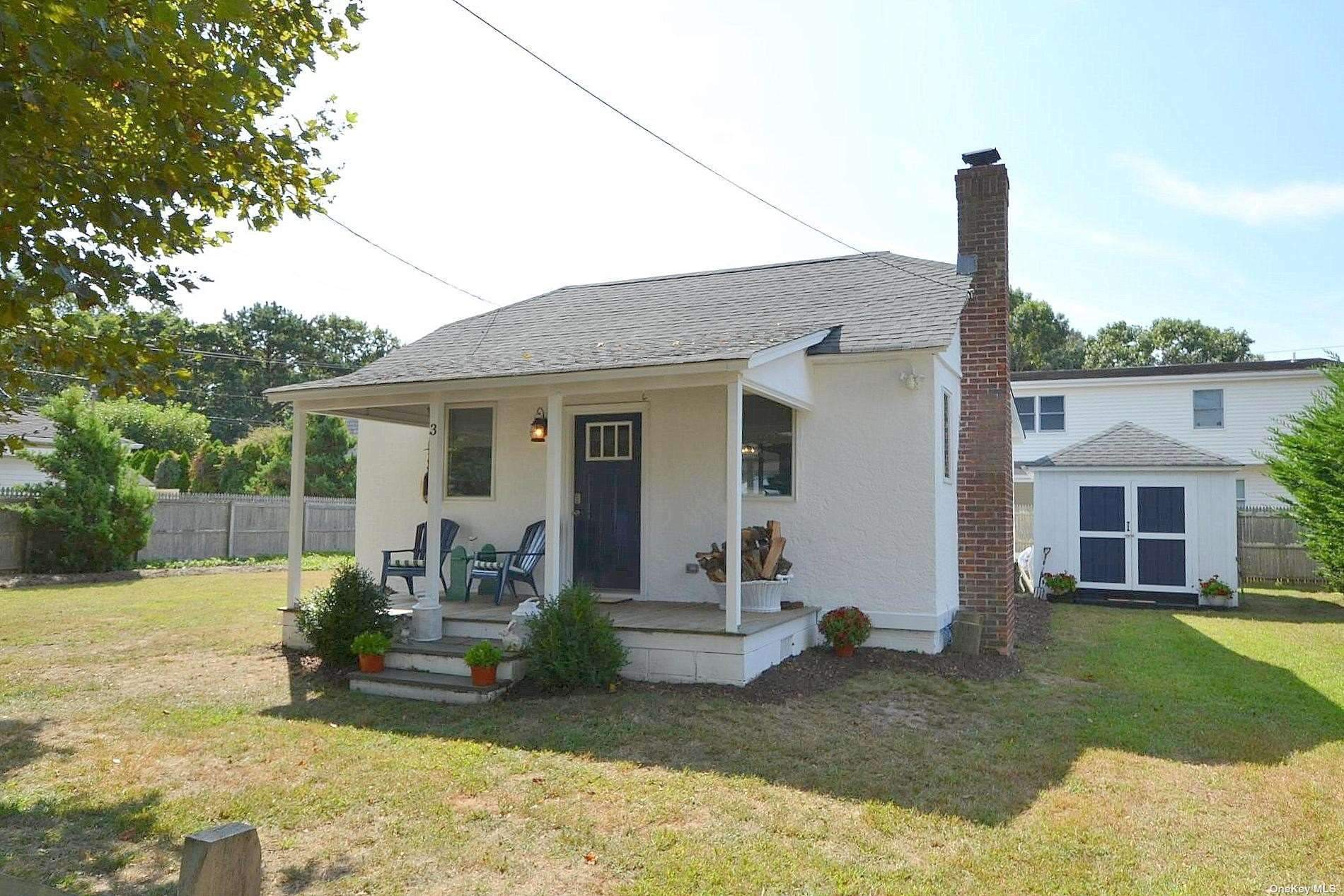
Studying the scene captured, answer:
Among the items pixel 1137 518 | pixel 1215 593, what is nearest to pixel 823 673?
pixel 1137 518

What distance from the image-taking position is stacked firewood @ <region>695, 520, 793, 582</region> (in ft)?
26.7

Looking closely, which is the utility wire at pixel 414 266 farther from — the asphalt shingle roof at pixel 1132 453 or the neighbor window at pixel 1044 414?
the neighbor window at pixel 1044 414

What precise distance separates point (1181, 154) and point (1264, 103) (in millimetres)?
840

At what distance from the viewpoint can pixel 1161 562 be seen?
14.1 metres

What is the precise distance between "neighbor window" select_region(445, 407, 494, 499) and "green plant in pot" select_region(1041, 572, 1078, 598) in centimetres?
985

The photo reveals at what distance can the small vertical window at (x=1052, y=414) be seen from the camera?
2183cm

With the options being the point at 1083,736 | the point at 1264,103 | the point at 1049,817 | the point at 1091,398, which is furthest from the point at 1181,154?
the point at 1091,398

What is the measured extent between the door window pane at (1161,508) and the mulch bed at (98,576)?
17.4 meters

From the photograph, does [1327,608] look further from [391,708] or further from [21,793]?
[21,793]

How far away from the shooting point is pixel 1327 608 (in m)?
13.5

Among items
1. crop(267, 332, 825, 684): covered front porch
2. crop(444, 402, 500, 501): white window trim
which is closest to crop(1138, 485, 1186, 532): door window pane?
crop(267, 332, 825, 684): covered front porch

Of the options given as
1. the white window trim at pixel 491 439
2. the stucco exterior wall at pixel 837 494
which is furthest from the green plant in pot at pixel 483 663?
the white window trim at pixel 491 439

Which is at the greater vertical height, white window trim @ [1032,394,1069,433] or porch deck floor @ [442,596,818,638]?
white window trim @ [1032,394,1069,433]

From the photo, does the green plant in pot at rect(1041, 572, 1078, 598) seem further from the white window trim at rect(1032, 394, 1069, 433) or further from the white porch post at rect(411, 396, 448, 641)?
the white porch post at rect(411, 396, 448, 641)
